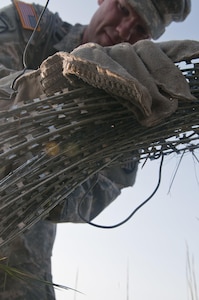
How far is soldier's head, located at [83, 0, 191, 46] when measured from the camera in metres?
2.57

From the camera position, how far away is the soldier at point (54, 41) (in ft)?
7.63

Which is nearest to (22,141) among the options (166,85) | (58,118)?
(58,118)

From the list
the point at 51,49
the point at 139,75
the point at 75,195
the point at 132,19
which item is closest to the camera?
the point at 139,75

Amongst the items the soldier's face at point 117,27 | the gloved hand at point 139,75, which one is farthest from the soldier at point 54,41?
the gloved hand at point 139,75

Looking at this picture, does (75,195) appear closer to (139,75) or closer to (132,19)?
(132,19)

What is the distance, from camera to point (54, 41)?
2.44m

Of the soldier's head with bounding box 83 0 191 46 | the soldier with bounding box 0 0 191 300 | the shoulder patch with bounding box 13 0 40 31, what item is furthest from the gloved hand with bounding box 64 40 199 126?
the soldier's head with bounding box 83 0 191 46

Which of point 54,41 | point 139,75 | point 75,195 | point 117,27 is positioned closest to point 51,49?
point 54,41

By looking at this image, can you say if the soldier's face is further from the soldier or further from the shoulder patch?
the shoulder patch

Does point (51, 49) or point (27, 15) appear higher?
point (27, 15)

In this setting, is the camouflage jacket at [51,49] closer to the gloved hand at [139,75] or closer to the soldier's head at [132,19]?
the soldier's head at [132,19]

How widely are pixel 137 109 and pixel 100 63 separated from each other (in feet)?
0.47

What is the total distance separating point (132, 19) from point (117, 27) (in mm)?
89

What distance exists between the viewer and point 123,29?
261cm
